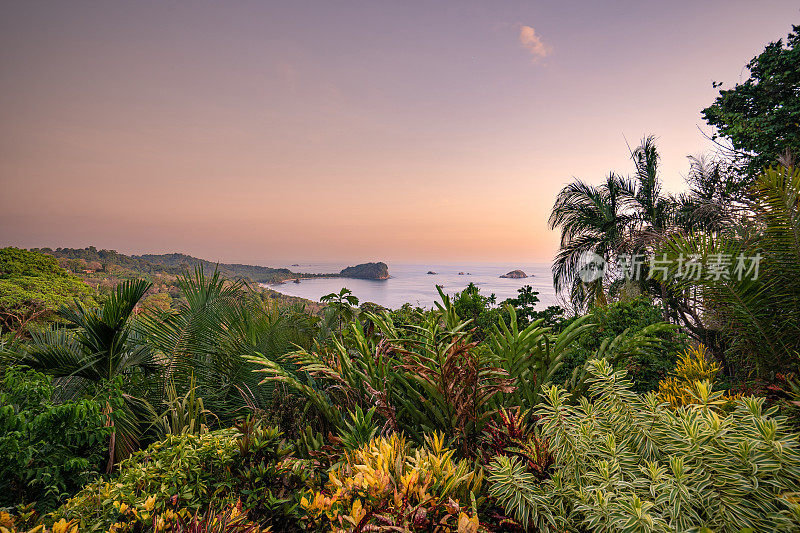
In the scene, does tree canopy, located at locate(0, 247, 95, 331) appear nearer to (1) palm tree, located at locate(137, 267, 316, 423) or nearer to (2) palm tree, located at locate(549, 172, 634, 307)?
(1) palm tree, located at locate(137, 267, 316, 423)

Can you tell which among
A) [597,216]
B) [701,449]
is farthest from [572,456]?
[597,216]

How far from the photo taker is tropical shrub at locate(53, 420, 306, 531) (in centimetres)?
127

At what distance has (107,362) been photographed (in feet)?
7.17

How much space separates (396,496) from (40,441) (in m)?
1.54

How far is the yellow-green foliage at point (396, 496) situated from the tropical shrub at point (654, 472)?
0.53 feet

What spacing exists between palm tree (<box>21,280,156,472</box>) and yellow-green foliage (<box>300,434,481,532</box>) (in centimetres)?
143

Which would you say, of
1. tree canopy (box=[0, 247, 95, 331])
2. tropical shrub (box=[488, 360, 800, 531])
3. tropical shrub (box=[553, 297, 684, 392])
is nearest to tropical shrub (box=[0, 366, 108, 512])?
tropical shrub (box=[488, 360, 800, 531])

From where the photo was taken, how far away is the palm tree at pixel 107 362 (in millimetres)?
2006

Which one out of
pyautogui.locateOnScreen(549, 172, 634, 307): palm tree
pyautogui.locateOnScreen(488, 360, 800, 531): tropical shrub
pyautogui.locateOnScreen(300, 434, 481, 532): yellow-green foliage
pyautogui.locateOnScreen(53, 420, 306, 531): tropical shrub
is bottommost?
pyautogui.locateOnScreen(53, 420, 306, 531): tropical shrub

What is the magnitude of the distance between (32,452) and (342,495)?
1.32 meters

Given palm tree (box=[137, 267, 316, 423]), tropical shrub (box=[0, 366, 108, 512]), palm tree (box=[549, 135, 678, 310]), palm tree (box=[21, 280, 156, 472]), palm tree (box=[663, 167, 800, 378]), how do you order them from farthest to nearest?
1. palm tree (box=[549, 135, 678, 310])
2. palm tree (box=[137, 267, 316, 423])
3. palm tree (box=[663, 167, 800, 378])
4. palm tree (box=[21, 280, 156, 472])
5. tropical shrub (box=[0, 366, 108, 512])

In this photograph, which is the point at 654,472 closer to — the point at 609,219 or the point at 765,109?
the point at 609,219

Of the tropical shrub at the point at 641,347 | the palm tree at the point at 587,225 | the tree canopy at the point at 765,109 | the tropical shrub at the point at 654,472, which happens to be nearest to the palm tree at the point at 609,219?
the palm tree at the point at 587,225

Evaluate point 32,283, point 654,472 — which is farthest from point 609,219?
point 32,283
